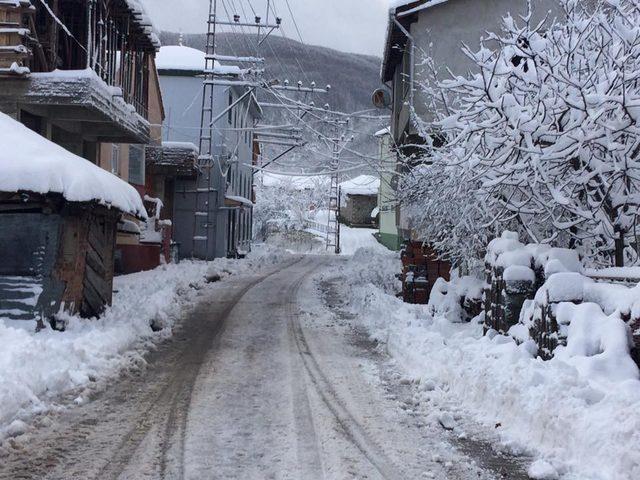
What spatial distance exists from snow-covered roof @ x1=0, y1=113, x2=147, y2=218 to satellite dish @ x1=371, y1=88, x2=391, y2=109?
49.2 ft

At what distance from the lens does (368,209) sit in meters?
74.8

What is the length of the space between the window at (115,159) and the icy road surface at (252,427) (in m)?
11.8

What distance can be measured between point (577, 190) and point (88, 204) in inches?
277

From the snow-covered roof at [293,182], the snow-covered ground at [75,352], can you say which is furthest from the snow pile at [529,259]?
the snow-covered roof at [293,182]

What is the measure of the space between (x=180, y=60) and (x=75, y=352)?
27890 millimetres

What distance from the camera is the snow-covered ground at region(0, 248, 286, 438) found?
21.3 ft

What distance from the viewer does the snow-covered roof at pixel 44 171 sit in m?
9.37

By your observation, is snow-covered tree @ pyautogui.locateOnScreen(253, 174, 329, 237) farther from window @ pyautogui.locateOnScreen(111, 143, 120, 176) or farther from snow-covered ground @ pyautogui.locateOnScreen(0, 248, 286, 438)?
snow-covered ground @ pyautogui.locateOnScreen(0, 248, 286, 438)

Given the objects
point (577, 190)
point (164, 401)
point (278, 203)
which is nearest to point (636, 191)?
point (577, 190)

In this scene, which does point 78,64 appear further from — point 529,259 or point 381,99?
point 529,259

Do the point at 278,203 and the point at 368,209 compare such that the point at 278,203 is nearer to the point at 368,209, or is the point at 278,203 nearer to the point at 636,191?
the point at 368,209

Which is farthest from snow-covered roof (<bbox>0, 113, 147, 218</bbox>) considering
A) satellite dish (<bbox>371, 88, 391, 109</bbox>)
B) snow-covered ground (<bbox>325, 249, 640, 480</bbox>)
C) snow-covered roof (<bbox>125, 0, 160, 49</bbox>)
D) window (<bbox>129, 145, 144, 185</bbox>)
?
satellite dish (<bbox>371, 88, 391, 109</bbox>)

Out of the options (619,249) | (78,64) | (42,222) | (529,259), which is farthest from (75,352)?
(78,64)

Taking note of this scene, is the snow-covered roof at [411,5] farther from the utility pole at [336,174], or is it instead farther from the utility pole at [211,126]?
the utility pole at [211,126]
